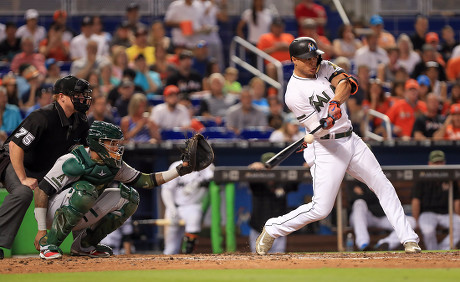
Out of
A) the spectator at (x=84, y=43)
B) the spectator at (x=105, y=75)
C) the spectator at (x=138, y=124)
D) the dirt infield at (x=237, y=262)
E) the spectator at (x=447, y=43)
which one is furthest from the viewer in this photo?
the spectator at (x=447, y=43)

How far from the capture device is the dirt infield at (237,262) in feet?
20.7


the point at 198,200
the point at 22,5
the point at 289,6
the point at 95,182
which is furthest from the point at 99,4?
the point at 95,182

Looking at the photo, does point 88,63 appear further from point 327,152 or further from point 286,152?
point 327,152

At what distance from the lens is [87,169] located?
704 centimetres

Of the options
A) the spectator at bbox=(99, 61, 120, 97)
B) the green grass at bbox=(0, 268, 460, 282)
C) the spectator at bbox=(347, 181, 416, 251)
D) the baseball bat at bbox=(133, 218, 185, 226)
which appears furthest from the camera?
the spectator at bbox=(99, 61, 120, 97)

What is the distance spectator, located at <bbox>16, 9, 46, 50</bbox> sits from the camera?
14102 mm

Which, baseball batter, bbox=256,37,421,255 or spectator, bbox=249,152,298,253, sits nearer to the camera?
baseball batter, bbox=256,37,421,255

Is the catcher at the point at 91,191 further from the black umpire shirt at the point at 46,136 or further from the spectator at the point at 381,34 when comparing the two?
the spectator at the point at 381,34

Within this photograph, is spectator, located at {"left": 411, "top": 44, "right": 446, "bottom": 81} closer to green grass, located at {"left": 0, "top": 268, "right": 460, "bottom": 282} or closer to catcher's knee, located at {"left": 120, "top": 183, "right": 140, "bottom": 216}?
catcher's knee, located at {"left": 120, "top": 183, "right": 140, "bottom": 216}

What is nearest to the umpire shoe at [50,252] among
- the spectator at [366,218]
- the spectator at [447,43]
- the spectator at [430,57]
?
the spectator at [366,218]

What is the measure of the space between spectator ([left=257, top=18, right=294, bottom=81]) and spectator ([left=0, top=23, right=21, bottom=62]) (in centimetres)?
420

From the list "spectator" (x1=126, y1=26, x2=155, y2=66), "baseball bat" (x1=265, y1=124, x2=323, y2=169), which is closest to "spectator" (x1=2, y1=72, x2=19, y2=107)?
"spectator" (x1=126, y1=26, x2=155, y2=66)

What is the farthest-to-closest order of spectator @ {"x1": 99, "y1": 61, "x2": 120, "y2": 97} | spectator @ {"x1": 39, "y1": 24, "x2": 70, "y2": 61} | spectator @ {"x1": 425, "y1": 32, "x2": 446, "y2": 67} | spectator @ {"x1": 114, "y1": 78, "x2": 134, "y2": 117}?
spectator @ {"x1": 425, "y1": 32, "x2": 446, "y2": 67} → spectator @ {"x1": 39, "y1": 24, "x2": 70, "y2": 61} → spectator @ {"x1": 99, "y1": 61, "x2": 120, "y2": 97} → spectator @ {"x1": 114, "y1": 78, "x2": 134, "y2": 117}

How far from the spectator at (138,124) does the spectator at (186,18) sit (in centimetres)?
329
